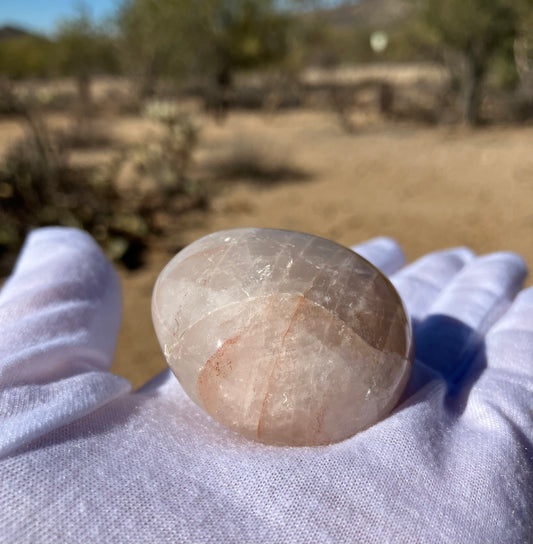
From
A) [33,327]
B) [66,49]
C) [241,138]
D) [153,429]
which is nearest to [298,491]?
[153,429]

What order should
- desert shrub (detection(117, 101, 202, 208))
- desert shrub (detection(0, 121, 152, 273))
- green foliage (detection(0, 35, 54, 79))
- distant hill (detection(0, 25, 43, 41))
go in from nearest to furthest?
desert shrub (detection(0, 121, 152, 273)) → desert shrub (detection(117, 101, 202, 208)) → green foliage (detection(0, 35, 54, 79)) → distant hill (detection(0, 25, 43, 41))

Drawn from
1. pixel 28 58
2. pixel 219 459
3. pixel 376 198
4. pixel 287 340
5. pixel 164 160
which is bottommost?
pixel 376 198

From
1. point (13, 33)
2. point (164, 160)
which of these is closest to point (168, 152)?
point (164, 160)

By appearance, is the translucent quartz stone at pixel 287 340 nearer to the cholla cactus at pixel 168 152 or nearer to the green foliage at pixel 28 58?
the cholla cactus at pixel 168 152

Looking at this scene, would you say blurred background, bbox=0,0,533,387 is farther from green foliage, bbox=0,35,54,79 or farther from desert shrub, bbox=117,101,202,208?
green foliage, bbox=0,35,54,79

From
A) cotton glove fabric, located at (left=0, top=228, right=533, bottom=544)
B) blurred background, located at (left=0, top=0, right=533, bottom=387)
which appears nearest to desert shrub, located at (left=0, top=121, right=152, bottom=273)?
blurred background, located at (left=0, top=0, right=533, bottom=387)

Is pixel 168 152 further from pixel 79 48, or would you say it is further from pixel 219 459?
pixel 79 48

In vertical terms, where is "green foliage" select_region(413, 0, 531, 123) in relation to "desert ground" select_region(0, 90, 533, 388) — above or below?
above
